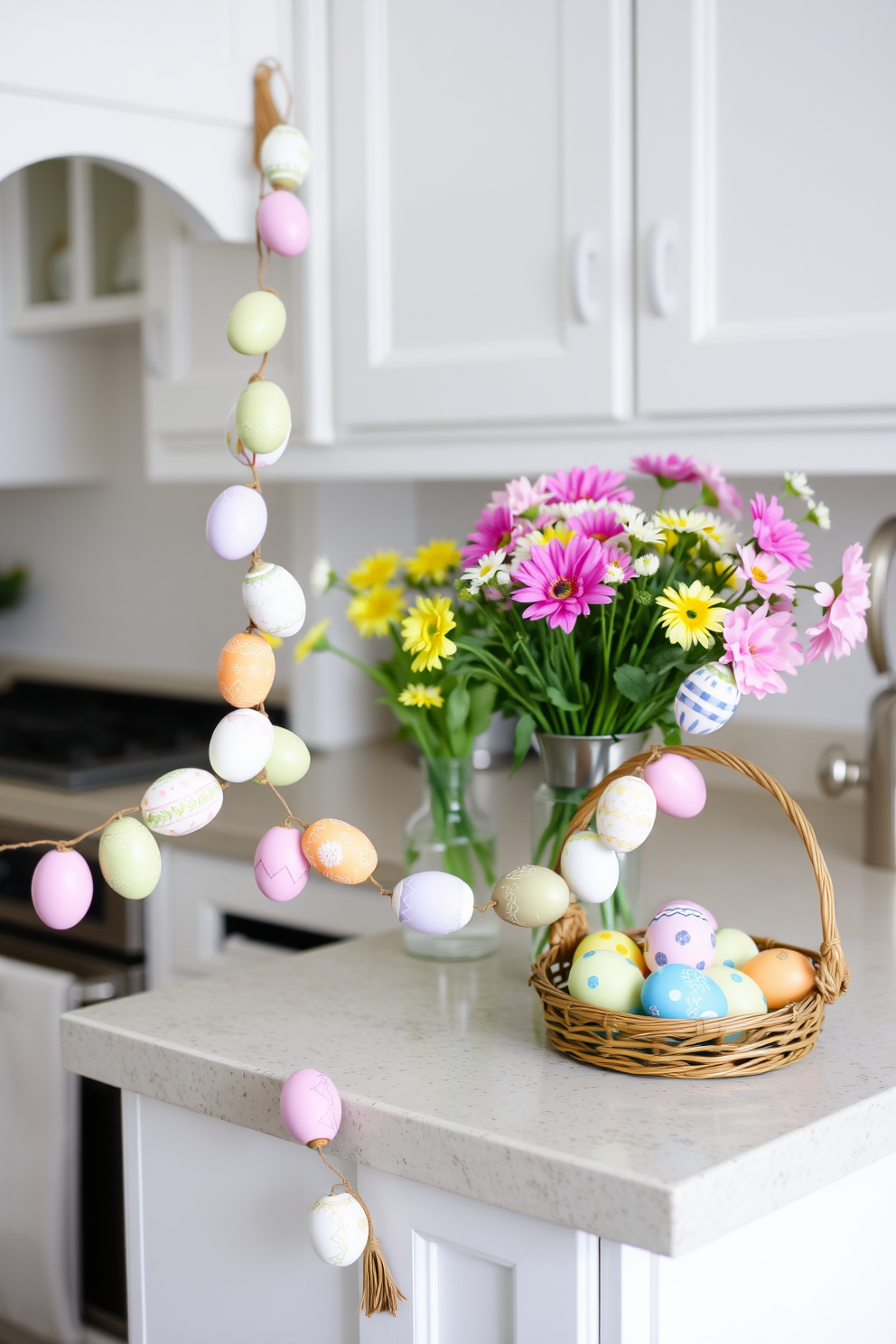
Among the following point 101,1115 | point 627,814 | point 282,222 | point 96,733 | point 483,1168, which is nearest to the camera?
point 483,1168

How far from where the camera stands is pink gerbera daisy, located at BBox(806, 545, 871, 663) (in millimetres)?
1028

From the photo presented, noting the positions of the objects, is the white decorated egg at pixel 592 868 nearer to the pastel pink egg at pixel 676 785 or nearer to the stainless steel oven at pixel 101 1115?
the pastel pink egg at pixel 676 785

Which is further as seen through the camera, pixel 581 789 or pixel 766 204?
pixel 766 204

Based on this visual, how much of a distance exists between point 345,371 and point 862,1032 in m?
1.14

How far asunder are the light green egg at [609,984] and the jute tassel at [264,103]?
117cm

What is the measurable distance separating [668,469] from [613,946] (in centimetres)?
43

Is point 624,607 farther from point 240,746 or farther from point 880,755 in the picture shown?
point 880,755

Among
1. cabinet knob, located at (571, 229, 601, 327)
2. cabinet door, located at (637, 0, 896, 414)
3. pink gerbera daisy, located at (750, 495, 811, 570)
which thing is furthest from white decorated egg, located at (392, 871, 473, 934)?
cabinet knob, located at (571, 229, 601, 327)

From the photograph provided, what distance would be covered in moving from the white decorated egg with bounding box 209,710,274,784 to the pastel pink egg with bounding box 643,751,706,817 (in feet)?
0.90

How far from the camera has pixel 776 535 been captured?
106 centimetres

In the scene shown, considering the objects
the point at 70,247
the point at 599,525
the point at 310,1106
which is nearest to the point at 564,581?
the point at 599,525

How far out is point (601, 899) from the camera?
3.33 ft

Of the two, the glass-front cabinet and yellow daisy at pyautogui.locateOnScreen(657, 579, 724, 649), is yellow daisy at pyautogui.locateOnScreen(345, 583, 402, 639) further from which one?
the glass-front cabinet

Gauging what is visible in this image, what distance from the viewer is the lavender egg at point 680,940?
3.30 ft
